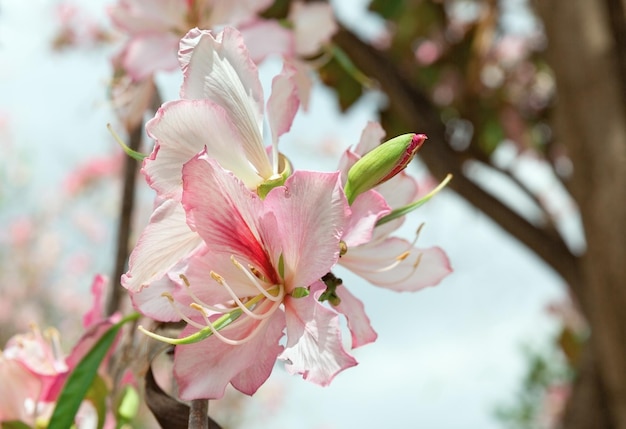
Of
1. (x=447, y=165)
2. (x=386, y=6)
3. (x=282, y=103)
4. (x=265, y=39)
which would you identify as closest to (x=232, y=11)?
(x=265, y=39)

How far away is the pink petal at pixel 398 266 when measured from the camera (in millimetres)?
258

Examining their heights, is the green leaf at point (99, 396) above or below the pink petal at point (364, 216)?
below

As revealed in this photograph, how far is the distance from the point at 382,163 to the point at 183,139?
55mm

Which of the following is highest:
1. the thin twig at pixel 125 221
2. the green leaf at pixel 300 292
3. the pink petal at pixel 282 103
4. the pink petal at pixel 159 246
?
the pink petal at pixel 282 103

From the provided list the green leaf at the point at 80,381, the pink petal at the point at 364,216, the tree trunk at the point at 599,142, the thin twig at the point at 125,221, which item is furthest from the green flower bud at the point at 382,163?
the tree trunk at the point at 599,142

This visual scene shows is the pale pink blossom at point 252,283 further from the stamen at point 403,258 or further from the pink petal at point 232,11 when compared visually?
the pink petal at point 232,11

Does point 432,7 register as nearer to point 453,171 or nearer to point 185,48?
point 453,171

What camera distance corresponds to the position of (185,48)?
0.74 ft

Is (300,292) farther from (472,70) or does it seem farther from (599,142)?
(472,70)

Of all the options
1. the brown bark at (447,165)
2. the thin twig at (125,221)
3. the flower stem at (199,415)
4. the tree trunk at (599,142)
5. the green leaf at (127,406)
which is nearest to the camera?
the flower stem at (199,415)

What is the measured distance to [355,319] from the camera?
254mm

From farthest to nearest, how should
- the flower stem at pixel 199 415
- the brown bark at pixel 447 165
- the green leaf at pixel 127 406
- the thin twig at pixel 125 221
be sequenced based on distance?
the brown bark at pixel 447 165 < the thin twig at pixel 125 221 < the green leaf at pixel 127 406 < the flower stem at pixel 199 415

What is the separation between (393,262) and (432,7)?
1.00 metres

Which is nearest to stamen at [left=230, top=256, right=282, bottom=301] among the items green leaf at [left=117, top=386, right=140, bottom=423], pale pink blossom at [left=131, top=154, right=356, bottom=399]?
pale pink blossom at [left=131, top=154, right=356, bottom=399]
